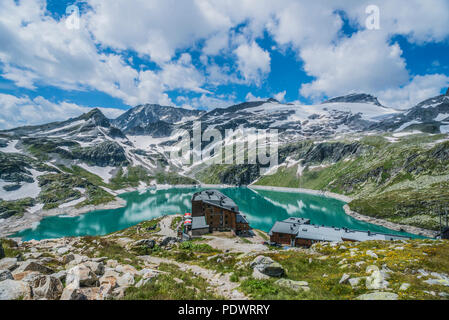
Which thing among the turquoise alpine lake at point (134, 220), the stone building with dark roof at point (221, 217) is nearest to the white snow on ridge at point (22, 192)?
the turquoise alpine lake at point (134, 220)

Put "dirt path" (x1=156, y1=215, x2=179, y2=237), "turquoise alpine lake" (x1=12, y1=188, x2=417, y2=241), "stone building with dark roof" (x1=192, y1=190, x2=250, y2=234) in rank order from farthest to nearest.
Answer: "turquoise alpine lake" (x1=12, y1=188, x2=417, y2=241)
"stone building with dark roof" (x1=192, y1=190, x2=250, y2=234)
"dirt path" (x1=156, y1=215, x2=179, y2=237)

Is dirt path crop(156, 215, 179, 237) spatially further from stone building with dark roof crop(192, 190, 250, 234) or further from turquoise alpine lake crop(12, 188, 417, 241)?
turquoise alpine lake crop(12, 188, 417, 241)

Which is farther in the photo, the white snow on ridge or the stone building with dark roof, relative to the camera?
the white snow on ridge

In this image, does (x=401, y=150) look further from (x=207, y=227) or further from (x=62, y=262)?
(x=62, y=262)

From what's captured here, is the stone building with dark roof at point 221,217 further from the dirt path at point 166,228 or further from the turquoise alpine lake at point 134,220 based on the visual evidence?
the turquoise alpine lake at point 134,220

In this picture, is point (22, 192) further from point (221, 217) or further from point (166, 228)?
point (221, 217)

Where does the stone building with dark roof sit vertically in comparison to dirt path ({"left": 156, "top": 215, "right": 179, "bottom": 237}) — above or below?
above

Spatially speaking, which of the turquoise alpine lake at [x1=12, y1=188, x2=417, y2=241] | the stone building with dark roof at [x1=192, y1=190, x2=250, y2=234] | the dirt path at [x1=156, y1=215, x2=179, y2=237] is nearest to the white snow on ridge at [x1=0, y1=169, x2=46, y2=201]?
the turquoise alpine lake at [x1=12, y1=188, x2=417, y2=241]

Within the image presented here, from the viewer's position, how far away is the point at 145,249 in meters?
34.9

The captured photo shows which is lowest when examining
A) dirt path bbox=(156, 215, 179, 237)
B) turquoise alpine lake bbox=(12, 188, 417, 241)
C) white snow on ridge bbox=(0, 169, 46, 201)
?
turquoise alpine lake bbox=(12, 188, 417, 241)

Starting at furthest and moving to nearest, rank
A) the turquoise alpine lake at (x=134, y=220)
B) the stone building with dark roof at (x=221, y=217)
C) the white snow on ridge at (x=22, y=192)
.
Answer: the white snow on ridge at (x=22, y=192) → the turquoise alpine lake at (x=134, y=220) → the stone building with dark roof at (x=221, y=217)

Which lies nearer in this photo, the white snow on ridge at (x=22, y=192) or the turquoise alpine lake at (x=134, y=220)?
the turquoise alpine lake at (x=134, y=220)

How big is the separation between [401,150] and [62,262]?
225644 mm

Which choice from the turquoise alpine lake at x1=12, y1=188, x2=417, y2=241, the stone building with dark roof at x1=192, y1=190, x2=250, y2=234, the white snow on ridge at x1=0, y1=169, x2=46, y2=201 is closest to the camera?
the stone building with dark roof at x1=192, y1=190, x2=250, y2=234
